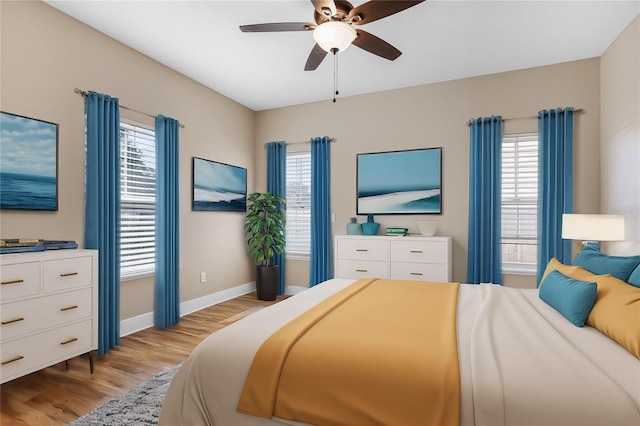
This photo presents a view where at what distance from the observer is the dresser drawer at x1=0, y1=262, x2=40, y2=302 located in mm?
2084

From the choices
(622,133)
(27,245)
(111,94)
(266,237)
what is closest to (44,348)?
(27,245)

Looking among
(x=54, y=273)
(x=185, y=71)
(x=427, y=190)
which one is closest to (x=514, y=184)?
(x=427, y=190)

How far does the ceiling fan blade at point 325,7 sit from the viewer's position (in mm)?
2182

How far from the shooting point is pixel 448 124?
4.28 meters

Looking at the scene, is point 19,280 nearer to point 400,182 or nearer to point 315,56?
point 315,56

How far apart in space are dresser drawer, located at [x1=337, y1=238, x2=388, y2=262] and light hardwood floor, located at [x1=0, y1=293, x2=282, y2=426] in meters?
1.80

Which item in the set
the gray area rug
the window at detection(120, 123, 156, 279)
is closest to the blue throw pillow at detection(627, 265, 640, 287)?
the gray area rug

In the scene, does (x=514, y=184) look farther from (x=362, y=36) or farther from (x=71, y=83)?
(x=71, y=83)

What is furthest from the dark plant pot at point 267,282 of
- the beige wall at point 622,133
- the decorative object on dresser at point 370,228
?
the beige wall at point 622,133

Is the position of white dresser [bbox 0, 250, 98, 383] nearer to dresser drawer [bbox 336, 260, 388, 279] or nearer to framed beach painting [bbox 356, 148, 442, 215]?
dresser drawer [bbox 336, 260, 388, 279]

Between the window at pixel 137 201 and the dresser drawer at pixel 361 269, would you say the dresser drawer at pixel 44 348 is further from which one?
the dresser drawer at pixel 361 269

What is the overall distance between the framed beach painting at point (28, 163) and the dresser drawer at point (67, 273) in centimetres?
57

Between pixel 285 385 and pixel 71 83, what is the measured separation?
310 centimetres

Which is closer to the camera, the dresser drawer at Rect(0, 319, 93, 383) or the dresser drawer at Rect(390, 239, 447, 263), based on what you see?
the dresser drawer at Rect(0, 319, 93, 383)
